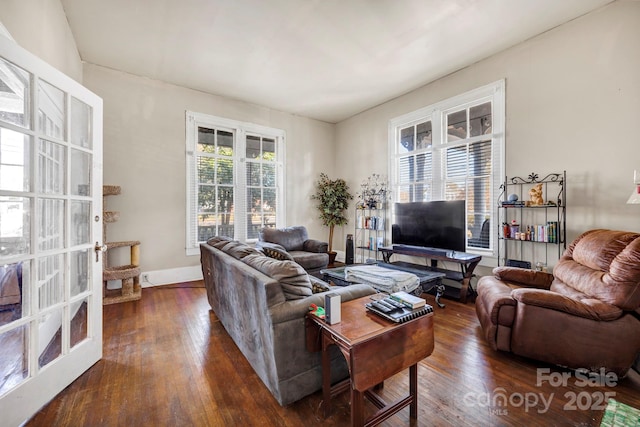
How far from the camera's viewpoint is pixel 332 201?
577 cm

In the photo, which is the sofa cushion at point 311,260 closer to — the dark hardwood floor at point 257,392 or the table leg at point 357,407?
the dark hardwood floor at point 257,392

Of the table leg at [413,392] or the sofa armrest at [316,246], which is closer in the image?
the table leg at [413,392]

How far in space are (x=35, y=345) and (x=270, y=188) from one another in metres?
4.11

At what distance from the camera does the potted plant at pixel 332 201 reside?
5.81m

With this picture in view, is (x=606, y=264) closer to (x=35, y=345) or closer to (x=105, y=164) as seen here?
(x=35, y=345)

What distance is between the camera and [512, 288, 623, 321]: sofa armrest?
1.87 meters

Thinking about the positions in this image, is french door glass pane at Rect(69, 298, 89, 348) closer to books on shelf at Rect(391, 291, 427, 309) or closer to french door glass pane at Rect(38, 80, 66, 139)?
french door glass pane at Rect(38, 80, 66, 139)

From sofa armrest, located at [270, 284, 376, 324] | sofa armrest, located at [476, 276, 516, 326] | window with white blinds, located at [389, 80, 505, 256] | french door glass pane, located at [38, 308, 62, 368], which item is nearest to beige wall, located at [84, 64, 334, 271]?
french door glass pane, located at [38, 308, 62, 368]

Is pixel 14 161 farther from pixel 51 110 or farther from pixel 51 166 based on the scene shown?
pixel 51 110

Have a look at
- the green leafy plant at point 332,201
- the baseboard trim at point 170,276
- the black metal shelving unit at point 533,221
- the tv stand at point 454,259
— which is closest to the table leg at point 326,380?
the tv stand at point 454,259

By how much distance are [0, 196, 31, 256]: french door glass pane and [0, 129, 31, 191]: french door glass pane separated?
0.08 m

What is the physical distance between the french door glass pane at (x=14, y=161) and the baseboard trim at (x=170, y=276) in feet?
9.75

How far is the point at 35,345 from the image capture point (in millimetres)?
1633

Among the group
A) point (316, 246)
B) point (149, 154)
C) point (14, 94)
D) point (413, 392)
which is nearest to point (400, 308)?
point (413, 392)
